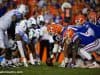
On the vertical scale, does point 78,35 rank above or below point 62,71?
above

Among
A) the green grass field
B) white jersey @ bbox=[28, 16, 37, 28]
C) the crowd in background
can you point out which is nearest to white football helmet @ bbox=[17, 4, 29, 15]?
the crowd in background

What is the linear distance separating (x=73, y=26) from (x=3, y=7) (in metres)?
1.42

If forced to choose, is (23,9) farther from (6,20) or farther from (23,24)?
(6,20)

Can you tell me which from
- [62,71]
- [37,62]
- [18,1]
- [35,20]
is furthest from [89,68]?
[18,1]

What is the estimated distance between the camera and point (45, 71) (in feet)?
20.6

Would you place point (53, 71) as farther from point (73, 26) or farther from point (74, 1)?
point (74, 1)

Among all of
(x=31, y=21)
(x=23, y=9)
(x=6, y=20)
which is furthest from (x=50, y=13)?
(x=6, y=20)

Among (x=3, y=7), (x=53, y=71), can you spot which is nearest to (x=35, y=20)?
(x=3, y=7)

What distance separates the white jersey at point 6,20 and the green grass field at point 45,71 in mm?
833

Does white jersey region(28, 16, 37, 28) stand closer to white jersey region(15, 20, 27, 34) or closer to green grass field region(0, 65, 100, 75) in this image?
white jersey region(15, 20, 27, 34)

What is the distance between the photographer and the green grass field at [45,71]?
6.24 metres

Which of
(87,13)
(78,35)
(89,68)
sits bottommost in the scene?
(89,68)

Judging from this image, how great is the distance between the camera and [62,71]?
6.33 meters

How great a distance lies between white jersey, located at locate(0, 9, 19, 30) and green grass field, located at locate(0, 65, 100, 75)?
833mm
